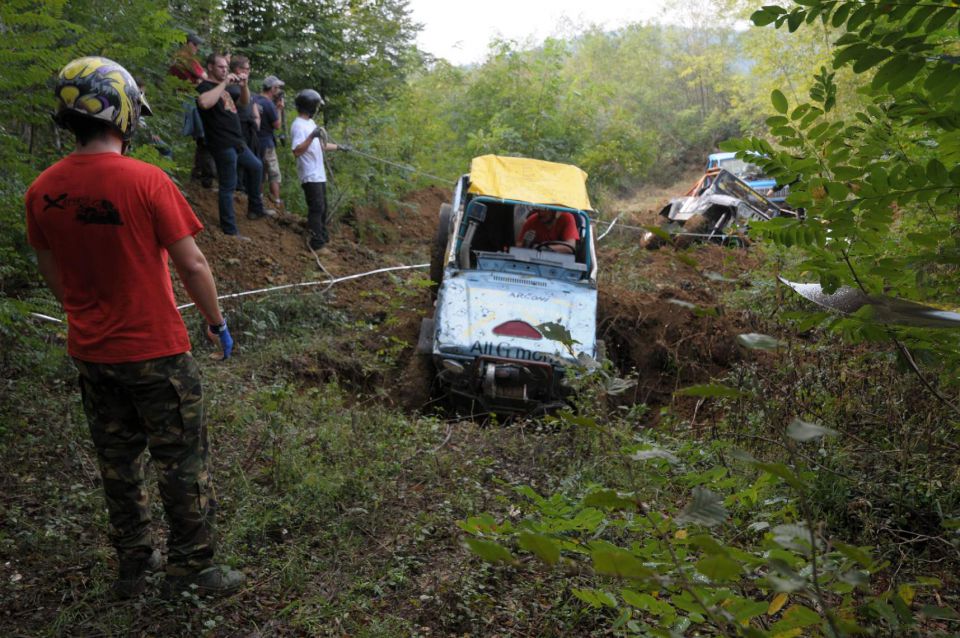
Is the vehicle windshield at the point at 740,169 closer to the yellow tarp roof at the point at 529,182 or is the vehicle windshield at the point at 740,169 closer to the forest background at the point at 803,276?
the forest background at the point at 803,276

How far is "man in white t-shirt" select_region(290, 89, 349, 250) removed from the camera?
9527 millimetres

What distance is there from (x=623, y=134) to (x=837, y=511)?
56.1 feet

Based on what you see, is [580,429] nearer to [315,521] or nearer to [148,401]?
[315,521]

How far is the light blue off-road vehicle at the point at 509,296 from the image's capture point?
6449mm

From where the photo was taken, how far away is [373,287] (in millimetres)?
9938

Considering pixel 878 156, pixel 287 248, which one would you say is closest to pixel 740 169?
pixel 287 248

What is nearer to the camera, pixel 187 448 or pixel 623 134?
pixel 187 448

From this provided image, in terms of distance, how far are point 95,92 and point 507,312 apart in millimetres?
4410

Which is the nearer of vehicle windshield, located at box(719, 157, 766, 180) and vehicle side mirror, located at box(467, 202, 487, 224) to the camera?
vehicle side mirror, located at box(467, 202, 487, 224)

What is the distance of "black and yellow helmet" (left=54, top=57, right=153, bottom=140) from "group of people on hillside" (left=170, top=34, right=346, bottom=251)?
5789 mm

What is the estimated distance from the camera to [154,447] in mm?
3154

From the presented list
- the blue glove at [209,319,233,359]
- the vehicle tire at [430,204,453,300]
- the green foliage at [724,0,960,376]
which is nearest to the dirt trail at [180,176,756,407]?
the vehicle tire at [430,204,453,300]

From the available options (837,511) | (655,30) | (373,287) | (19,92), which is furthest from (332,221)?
(655,30)

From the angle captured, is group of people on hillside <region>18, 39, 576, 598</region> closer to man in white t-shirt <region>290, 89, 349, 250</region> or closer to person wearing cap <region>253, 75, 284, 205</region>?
man in white t-shirt <region>290, 89, 349, 250</region>
